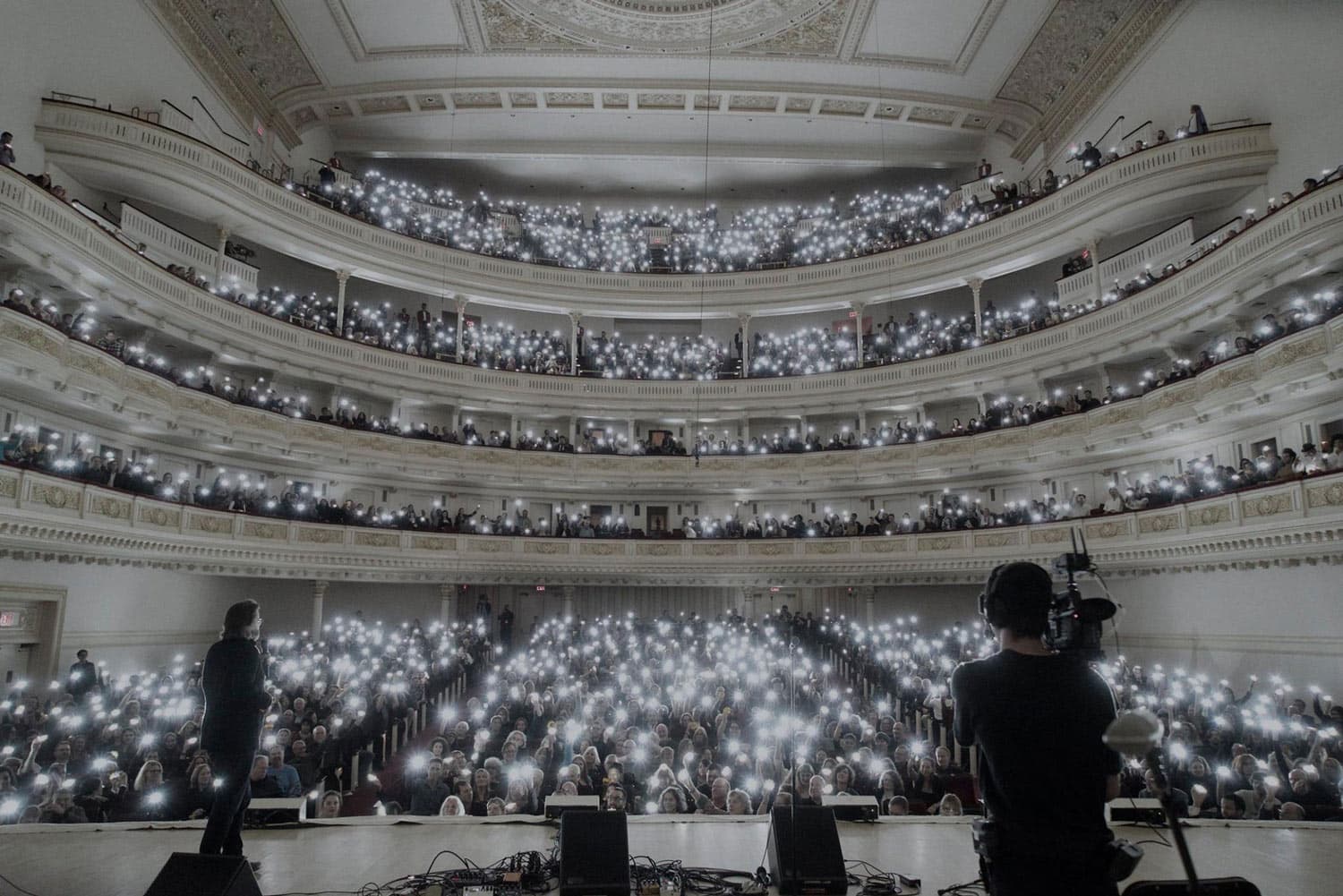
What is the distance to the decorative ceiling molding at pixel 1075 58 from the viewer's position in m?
17.9

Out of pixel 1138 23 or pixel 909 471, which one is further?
pixel 909 471

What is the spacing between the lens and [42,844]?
167 inches

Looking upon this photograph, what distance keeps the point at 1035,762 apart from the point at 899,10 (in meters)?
21.7

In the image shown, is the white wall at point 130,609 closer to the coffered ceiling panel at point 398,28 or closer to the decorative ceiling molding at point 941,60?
the coffered ceiling panel at point 398,28

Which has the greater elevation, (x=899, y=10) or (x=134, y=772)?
(x=899, y=10)

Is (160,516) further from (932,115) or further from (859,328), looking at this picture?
(932,115)

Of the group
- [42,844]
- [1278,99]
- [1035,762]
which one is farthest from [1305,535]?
[42,844]

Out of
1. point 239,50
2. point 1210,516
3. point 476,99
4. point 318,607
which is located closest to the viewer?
point 1210,516

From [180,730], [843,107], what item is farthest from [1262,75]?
[180,730]

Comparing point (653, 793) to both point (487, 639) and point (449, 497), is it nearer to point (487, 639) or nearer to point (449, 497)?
point (487, 639)

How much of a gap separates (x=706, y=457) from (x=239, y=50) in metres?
15.7

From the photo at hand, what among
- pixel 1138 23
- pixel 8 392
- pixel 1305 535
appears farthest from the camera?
pixel 1138 23

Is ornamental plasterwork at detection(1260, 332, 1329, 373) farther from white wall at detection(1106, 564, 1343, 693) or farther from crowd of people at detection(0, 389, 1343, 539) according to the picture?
white wall at detection(1106, 564, 1343, 693)

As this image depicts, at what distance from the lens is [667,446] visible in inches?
868
